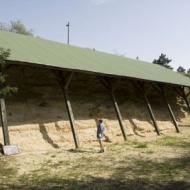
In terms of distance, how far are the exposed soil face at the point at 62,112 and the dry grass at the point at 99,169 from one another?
1.92m

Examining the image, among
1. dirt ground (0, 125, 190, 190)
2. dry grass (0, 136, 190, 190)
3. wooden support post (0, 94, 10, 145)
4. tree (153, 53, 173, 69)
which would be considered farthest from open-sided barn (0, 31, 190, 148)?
tree (153, 53, 173, 69)

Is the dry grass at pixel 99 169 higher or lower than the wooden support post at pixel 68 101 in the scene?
lower

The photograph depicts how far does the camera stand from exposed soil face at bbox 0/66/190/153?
1716 cm

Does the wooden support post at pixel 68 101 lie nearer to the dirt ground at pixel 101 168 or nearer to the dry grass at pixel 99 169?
the dirt ground at pixel 101 168

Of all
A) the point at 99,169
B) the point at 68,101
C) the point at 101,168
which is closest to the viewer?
the point at 99,169

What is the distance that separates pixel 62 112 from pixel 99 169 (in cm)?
776

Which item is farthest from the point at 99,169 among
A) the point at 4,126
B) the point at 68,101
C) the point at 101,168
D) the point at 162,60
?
the point at 162,60

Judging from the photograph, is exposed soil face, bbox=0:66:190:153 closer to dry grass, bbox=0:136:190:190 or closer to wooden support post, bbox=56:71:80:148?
wooden support post, bbox=56:71:80:148

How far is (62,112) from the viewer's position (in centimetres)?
1958

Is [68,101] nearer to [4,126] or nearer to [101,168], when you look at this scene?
[4,126]

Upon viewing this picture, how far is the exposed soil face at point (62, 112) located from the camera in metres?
17.2

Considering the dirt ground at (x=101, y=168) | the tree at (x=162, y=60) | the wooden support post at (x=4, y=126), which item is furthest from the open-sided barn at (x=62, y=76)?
the tree at (x=162, y=60)

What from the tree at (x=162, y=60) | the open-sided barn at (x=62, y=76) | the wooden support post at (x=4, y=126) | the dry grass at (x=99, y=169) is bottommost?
the dry grass at (x=99, y=169)

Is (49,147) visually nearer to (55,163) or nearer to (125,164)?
(55,163)
